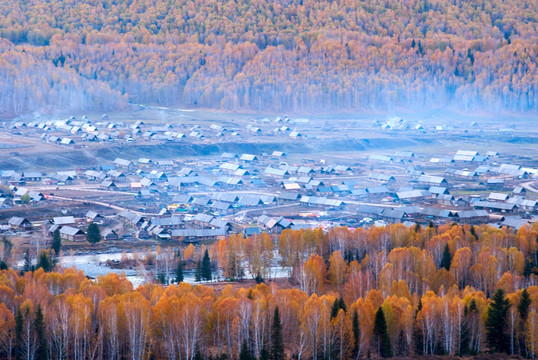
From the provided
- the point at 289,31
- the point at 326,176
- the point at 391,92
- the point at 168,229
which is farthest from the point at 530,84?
the point at 168,229

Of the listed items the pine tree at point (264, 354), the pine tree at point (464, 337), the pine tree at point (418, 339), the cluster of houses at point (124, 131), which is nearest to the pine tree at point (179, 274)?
the pine tree at point (264, 354)

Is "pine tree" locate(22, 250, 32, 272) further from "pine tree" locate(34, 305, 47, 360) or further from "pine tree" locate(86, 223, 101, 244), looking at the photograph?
"pine tree" locate(34, 305, 47, 360)

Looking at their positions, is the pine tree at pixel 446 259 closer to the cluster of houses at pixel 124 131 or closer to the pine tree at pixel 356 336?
the pine tree at pixel 356 336

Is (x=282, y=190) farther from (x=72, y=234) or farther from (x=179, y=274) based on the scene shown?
(x=179, y=274)

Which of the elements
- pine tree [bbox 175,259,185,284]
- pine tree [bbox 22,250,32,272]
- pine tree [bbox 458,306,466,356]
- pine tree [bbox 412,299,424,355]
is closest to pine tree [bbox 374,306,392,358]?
pine tree [bbox 412,299,424,355]

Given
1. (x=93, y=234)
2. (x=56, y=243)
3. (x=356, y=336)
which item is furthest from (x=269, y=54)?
(x=356, y=336)

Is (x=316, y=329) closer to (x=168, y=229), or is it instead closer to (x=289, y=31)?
(x=168, y=229)
